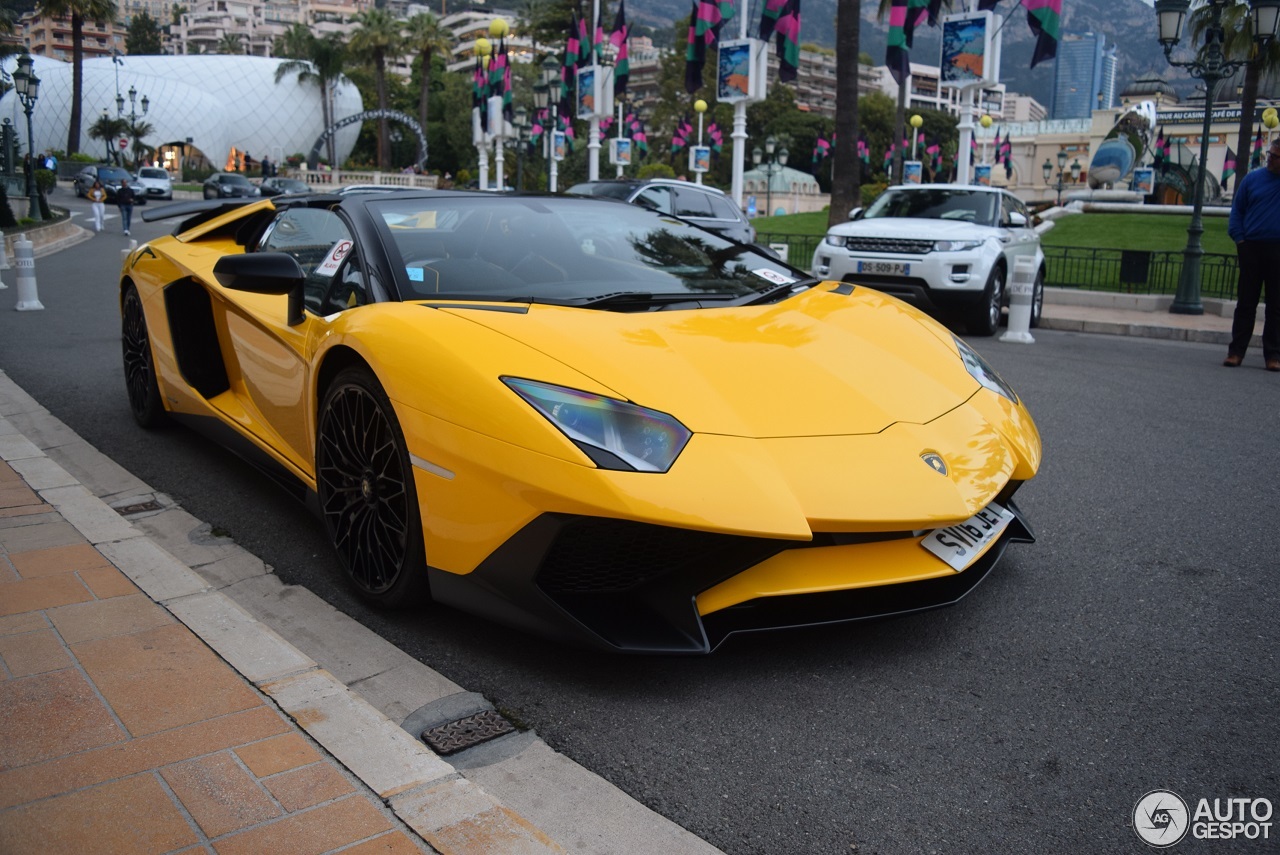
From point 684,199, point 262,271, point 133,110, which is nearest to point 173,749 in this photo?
point 262,271

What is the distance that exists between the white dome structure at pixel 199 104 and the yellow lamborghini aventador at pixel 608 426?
320 ft

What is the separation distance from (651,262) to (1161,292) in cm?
1456

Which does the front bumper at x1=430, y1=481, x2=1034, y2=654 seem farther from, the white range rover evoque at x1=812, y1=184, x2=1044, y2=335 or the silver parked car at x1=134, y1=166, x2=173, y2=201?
the silver parked car at x1=134, y1=166, x2=173, y2=201

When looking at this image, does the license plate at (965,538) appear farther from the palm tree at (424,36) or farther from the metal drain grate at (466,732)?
the palm tree at (424,36)

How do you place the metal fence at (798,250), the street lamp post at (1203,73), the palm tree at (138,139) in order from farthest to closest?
1. the palm tree at (138,139)
2. the metal fence at (798,250)
3. the street lamp post at (1203,73)

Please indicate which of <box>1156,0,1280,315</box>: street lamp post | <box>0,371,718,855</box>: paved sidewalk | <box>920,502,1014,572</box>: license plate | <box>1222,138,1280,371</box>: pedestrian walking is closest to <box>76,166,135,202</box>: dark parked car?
<box>1156,0,1280,315</box>: street lamp post

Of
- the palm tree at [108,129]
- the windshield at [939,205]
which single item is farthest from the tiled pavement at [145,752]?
the palm tree at [108,129]

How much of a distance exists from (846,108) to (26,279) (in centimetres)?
1488

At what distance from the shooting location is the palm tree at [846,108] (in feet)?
66.4

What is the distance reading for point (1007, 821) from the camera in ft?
6.81

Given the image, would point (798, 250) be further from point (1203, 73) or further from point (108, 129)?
point (108, 129)

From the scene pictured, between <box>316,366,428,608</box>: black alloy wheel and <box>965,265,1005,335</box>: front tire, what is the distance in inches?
341

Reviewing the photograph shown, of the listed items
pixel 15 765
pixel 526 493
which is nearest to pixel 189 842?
pixel 15 765

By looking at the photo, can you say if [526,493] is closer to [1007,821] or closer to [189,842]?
[189,842]
